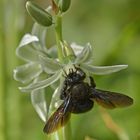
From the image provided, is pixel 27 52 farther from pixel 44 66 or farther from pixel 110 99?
pixel 110 99

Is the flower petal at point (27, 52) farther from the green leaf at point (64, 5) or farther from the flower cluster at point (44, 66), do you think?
the green leaf at point (64, 5)

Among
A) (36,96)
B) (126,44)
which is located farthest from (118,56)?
(36,96)

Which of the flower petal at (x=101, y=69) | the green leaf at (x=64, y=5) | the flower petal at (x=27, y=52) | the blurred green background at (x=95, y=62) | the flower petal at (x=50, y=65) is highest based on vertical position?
the green leaf at (x=64, y=5)

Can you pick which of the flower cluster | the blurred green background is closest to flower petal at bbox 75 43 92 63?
the flower cluster

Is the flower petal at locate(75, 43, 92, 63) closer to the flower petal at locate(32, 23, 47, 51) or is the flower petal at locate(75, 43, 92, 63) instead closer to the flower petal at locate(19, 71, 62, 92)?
the flower petal at locate(19, 71, 62, 92)

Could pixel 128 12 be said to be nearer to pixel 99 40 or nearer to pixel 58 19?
pixel 99 40

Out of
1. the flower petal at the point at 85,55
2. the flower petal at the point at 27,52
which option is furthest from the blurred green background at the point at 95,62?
the flower petal at the point at 85,55

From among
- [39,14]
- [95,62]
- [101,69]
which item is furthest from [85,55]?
Answer: [95,62]
